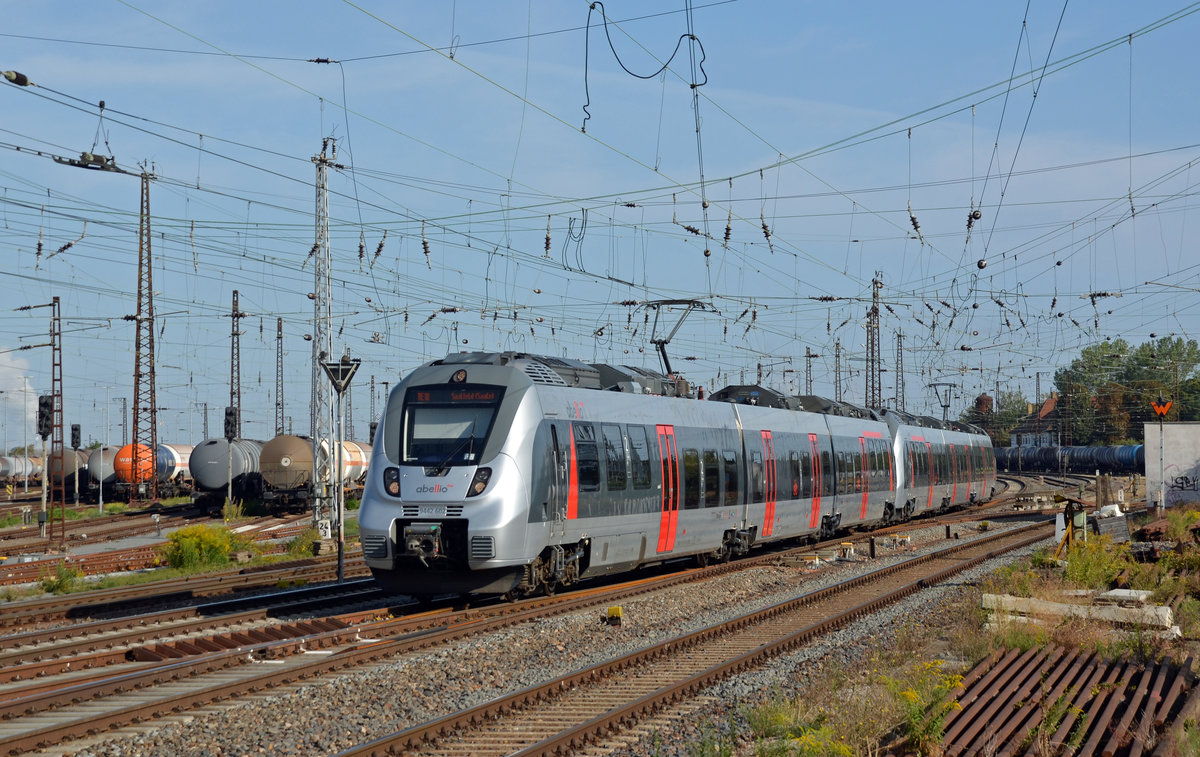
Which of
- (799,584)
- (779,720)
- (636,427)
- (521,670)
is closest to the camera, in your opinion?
(779,720)

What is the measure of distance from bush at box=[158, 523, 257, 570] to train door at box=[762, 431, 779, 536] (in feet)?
40.7

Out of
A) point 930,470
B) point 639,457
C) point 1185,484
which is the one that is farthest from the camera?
point 930,470

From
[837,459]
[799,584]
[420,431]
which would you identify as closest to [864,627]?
[799,584]

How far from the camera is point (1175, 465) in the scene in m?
36.9

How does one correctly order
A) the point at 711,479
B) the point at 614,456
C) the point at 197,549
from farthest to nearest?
the point at 197,549
the point at 711,479
the point at 614,456

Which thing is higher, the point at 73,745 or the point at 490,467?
the point at 490,467

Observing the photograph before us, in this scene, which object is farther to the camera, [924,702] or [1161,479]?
[1161,479]

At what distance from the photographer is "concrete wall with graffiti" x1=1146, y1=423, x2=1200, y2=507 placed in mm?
35250

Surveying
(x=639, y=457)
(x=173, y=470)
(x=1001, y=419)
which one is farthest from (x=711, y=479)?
(x=1001, y=419)

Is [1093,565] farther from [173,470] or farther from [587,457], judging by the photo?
[173,470]

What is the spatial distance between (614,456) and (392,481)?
4.00 meters

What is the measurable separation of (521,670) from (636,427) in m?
7.73

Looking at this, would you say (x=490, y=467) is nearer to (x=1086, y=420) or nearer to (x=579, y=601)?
(x=579, y=601)

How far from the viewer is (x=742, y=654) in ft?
41.1
